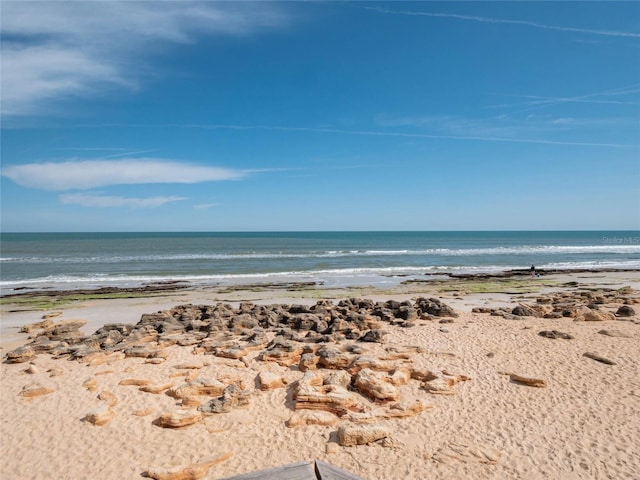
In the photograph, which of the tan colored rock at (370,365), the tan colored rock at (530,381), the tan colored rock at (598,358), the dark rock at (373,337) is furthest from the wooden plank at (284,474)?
the tan colored rock at (598,358)

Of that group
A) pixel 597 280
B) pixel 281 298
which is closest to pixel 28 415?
pixel 281 298

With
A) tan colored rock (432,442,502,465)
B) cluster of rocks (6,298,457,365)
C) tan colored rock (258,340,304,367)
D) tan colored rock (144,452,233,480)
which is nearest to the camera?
tan colored rock (144,452,233,480)

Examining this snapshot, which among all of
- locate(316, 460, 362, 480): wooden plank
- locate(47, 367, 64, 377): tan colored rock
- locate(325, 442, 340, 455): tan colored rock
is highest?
locate(316, 460, 362, 480): wooden plank

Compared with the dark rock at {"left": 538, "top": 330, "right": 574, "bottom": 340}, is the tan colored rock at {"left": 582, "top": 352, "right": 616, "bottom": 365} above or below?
below

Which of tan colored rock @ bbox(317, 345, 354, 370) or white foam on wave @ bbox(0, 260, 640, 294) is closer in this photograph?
tan colored rock @ bbox(317, 345, 354, 370)

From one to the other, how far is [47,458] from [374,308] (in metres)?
13.8

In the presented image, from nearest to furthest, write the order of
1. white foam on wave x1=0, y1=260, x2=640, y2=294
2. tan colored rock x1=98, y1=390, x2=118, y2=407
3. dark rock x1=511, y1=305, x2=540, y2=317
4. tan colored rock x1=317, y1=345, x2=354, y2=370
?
1. tan colored rock x1=98, y1=390, x2=118, y2=407
2. tan colored rock x1=317, y1=345, x2=354, y2=370
3. dark rock x1=511, y1=305, x2=540, y2=317
4. white foam on wave x1=0, y1=260, x2=640, y2=294

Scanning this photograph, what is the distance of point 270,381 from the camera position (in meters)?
9.98

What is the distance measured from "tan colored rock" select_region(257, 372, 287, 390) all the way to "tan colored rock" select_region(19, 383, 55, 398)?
5331 mm

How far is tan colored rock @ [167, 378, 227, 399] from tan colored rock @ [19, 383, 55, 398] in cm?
328

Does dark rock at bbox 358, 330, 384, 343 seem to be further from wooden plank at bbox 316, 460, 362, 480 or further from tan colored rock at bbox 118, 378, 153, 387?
wooden plank at bbox 316, 460, 362, 480

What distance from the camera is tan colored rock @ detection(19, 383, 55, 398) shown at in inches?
389

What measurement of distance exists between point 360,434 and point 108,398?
620 centimetres

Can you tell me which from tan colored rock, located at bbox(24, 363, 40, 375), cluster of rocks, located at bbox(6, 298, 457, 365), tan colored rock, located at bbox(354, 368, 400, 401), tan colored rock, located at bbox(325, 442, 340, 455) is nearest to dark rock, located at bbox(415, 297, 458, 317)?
cluster of rocks, located at bbox(6, 298, 457, 365)
